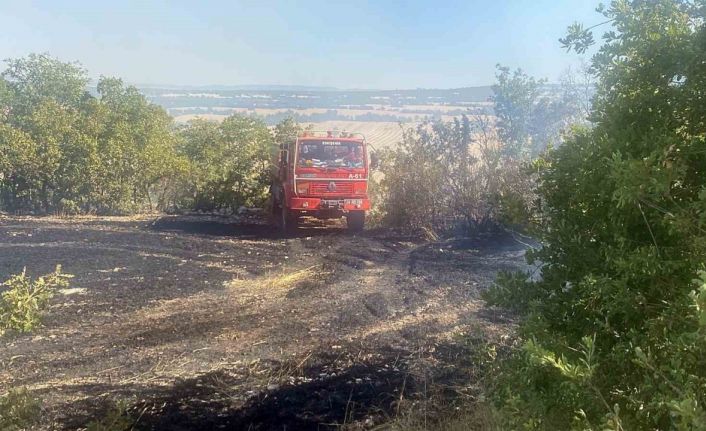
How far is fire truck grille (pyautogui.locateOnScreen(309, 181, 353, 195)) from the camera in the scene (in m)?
14.7

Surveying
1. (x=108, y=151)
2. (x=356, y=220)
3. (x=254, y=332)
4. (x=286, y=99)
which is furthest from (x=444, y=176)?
(x=286, y=99)

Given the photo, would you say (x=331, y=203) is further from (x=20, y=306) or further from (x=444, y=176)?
(x=20, y=306)

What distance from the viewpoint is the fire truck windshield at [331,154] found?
14.8m

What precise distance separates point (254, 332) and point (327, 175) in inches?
303

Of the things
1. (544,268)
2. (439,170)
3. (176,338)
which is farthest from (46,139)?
(544,268)

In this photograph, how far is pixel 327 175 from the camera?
14.7 meters

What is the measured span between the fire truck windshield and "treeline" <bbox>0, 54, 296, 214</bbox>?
207 inches

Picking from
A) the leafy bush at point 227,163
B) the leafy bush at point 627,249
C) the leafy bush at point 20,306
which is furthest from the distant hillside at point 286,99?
the leafy bush at point 627,249

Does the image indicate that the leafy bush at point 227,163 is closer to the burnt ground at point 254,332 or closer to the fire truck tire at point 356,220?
the fire truck tire at point 356,220

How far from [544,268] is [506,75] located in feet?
68.3

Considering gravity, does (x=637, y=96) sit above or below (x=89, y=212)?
above

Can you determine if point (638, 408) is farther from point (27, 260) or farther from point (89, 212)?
point (89, 212)

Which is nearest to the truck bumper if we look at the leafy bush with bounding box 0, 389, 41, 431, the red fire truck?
the red fire truck

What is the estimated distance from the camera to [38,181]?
18.7 meters
